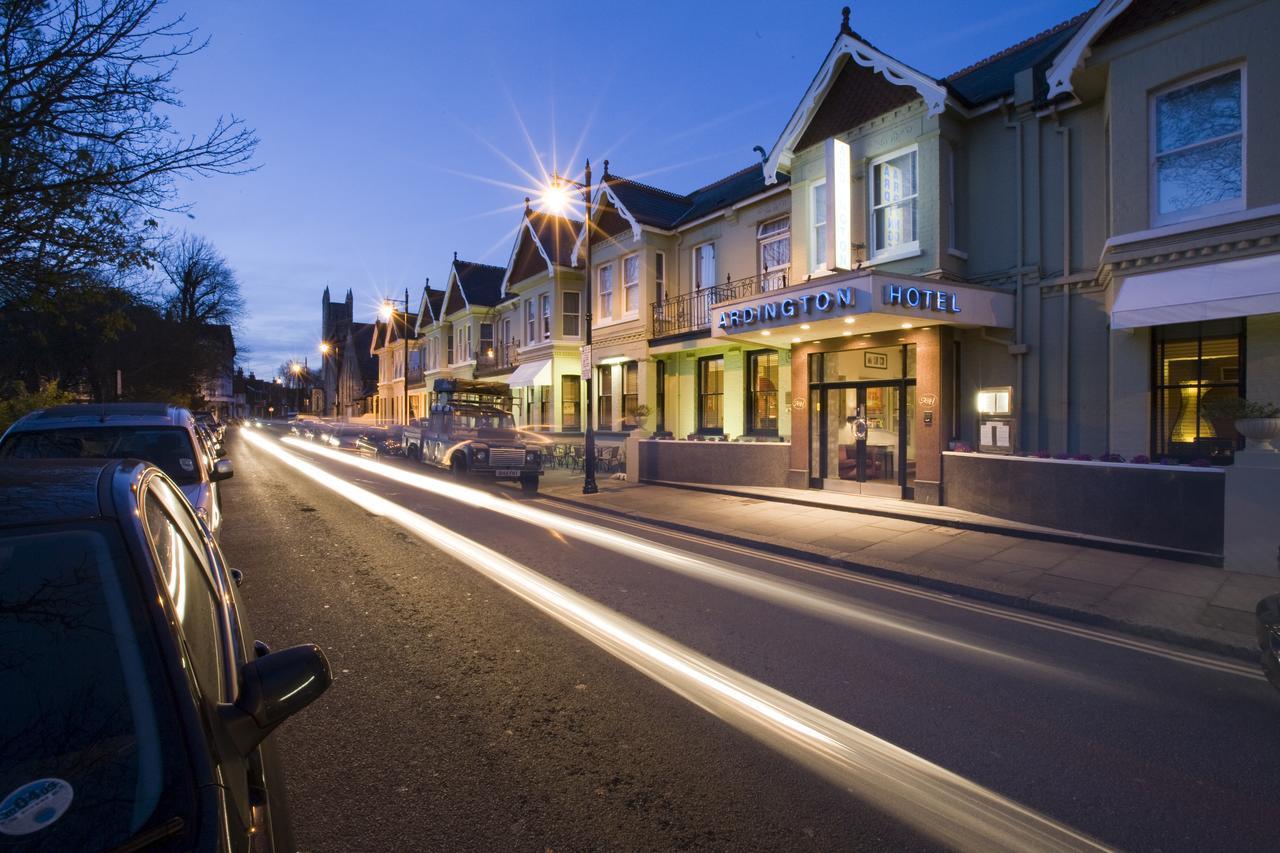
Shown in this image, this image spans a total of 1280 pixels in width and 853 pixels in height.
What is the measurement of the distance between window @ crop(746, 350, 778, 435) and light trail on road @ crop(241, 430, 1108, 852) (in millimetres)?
10414

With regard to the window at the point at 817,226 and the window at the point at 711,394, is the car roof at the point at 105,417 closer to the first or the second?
the window at the point at 817,226

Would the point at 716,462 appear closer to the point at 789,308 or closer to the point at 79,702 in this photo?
the point at 789,308

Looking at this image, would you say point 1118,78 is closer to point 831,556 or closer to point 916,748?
point 831,556

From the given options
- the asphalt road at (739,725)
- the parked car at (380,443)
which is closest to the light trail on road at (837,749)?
the asphalt road at (739,725)

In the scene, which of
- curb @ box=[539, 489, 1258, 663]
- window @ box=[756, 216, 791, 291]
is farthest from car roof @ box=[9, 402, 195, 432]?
window @ box=[756, 216, 791, 291]

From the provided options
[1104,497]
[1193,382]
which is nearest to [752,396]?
[1104,497]

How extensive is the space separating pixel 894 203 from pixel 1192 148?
15.1 feet

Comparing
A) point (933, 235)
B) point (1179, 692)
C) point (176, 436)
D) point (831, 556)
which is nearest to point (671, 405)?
point (933, 235)

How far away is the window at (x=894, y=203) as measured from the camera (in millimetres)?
12273

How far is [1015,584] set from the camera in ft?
22.7

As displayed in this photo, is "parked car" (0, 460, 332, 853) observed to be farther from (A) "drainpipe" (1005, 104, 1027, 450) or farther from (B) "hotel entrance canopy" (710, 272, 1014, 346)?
(A) "drainpipe" (1005, 104, 1027, 450)

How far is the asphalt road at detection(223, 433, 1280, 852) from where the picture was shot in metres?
2.97

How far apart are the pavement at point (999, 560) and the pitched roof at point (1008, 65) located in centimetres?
753

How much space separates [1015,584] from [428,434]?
16.3 m
